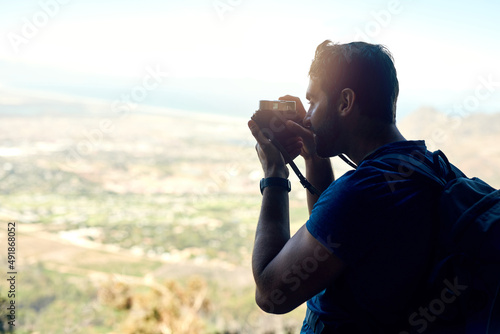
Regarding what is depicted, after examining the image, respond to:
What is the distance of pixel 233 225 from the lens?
8711 mm

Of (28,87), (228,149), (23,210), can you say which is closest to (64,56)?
(28,87)

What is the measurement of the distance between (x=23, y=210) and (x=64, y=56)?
321 centimetres

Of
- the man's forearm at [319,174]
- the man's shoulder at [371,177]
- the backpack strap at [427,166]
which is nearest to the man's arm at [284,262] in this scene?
the man's shoulder at [371,177]

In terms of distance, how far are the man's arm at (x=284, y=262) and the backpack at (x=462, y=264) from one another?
0.18 metres

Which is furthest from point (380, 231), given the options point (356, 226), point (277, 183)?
point (277, 183)

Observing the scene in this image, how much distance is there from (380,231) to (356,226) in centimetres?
4

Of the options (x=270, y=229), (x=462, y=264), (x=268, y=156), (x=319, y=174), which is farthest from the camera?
(x=319, y=174)

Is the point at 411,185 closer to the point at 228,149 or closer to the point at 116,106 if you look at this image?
the point at 116,106

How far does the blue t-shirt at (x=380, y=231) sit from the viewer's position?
2.40ft

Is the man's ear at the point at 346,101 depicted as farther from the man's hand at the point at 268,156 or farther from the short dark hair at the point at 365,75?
the man's hand at the point at 268,156

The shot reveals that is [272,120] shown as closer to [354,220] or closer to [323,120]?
[323,120]

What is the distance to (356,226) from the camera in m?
0.73

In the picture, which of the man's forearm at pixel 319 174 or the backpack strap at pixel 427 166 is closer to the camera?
the backpack strap at pixel 427 166

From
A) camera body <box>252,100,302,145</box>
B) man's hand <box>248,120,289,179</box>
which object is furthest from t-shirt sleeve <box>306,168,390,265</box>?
camera body <box>252,100,302,145</box>
